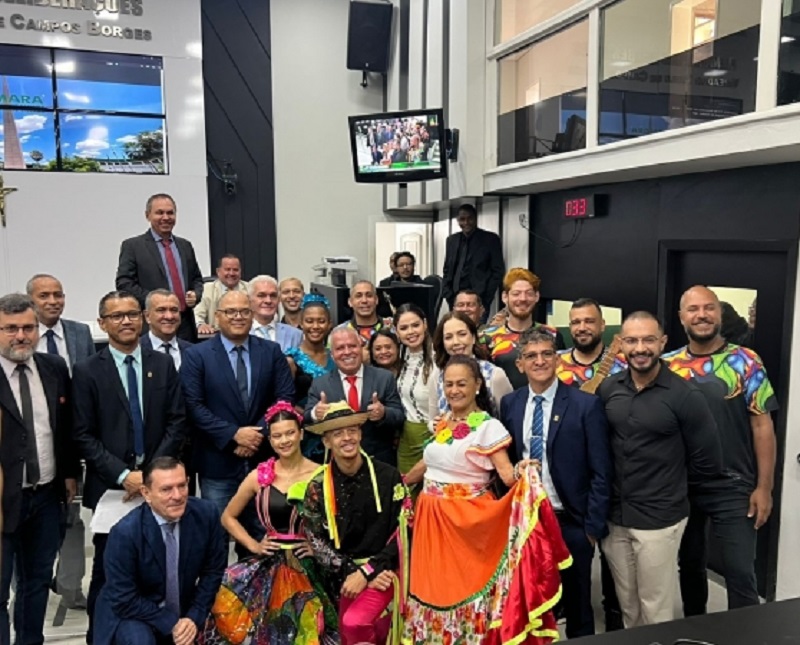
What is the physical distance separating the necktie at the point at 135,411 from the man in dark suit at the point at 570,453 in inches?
65.7

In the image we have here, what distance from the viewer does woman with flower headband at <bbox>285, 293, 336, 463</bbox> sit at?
11.6 ft

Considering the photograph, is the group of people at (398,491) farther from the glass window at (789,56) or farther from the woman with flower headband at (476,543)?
the glass window at (789,56)

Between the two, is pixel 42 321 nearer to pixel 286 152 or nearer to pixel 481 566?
pixel 481 566

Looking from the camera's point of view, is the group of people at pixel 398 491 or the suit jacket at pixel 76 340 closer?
the group of people at pixel 398 491

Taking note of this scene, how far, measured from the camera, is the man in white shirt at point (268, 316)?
12.6 ft

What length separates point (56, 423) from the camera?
2.78 m

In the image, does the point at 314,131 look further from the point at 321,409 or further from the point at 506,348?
the point at 321,409

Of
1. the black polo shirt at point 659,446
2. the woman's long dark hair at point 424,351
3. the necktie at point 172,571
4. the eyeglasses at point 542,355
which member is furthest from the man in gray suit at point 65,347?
the black polo shirt at point 659,446

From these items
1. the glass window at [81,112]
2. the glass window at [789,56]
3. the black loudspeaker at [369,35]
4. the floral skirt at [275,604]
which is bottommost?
the floral skirt at [275,604]

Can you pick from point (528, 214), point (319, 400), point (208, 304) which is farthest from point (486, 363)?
point (528, 214)

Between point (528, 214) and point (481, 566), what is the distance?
4342 millimetres

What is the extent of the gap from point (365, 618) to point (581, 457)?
1128 millimetres

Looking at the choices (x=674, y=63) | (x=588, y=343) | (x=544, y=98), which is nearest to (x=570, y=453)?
(x=588, y=343)

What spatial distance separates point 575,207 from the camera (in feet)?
18.1
